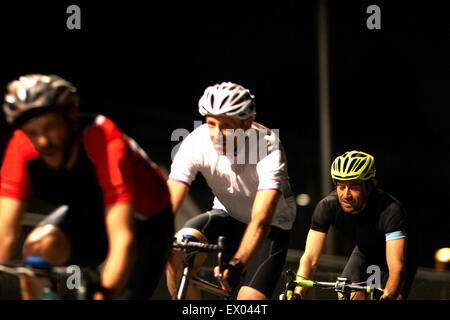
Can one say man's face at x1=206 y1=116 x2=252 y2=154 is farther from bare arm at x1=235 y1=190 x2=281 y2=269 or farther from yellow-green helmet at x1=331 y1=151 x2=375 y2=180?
yellow-green helmet at x1=331 y1=151 x2=375 y2=180

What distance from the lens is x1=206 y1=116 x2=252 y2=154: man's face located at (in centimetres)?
510

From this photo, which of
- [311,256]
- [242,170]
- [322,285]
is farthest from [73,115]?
[311,256]

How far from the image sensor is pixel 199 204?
1152 cm

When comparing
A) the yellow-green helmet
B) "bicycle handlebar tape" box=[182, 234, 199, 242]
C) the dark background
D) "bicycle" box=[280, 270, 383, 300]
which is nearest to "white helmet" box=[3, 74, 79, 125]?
"bicycle handlebar tape" box=[182, 234, 199, 242]

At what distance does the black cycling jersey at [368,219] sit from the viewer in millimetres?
6273

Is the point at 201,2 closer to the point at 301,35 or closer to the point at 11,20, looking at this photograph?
the point at 301,35

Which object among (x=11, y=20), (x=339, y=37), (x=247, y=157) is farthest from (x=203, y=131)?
(x=339, y=37)

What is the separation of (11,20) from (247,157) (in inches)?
178

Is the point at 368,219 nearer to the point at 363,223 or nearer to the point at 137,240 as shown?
the point at 363,223

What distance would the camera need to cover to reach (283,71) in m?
13.7

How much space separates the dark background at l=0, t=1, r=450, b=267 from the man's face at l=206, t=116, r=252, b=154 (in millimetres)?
4148
